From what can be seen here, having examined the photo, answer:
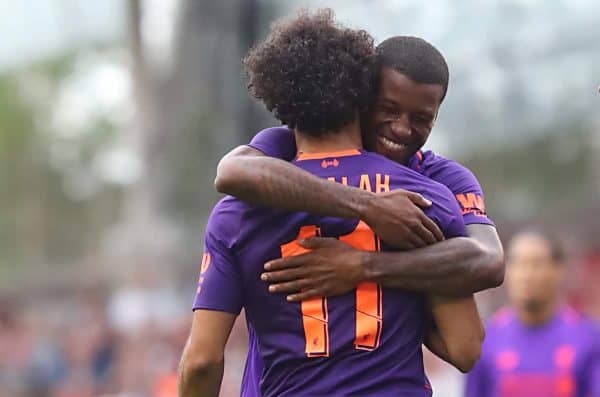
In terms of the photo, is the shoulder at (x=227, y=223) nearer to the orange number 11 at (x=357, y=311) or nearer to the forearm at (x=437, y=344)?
the orange number 11 at (x=357, y=311)

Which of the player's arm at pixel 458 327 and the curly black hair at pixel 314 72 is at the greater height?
the curly black hair at pixel 314 72

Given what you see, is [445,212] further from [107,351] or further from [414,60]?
[107,351]

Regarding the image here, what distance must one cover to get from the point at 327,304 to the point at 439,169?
24.9 inches

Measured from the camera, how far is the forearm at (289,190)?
4238mm

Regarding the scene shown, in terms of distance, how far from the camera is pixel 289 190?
4254 millimetres

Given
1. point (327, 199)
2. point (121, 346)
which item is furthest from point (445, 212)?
point (121, 346)

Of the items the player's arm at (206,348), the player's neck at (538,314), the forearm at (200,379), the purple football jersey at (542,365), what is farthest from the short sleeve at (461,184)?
the player's neck at (538,314)

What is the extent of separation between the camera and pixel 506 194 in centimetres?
2372

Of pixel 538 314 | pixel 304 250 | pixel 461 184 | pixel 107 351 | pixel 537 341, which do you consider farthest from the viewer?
pixel 107 351

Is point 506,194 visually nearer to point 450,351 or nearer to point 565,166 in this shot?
point 565,166

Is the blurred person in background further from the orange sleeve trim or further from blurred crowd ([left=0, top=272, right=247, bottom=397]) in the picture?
blurred crowd ([left=0, top=272, right=247, bottom=397])

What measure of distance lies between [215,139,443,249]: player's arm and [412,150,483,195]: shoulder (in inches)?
11.5

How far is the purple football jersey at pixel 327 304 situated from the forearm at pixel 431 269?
0.05 m

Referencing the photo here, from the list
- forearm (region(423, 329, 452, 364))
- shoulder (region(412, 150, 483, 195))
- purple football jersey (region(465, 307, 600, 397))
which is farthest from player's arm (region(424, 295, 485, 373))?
purple football jersey (region(465, 307, 600, 397))
